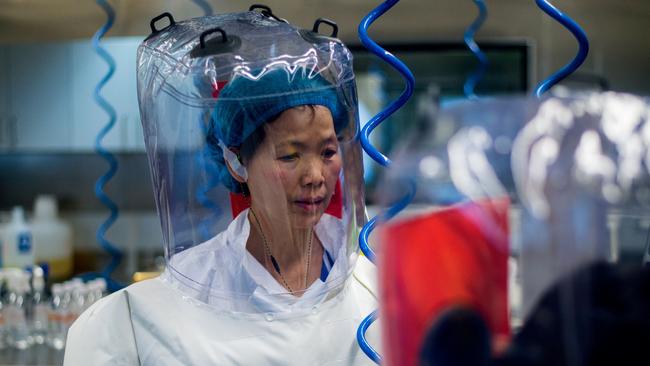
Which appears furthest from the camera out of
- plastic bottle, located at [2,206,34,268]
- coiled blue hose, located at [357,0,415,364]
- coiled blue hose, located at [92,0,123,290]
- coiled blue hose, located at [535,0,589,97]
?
plastic bottle, located at [2,206,34,268]

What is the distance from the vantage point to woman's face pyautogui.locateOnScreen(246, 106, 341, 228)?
96 cm

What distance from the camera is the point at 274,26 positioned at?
1070mm

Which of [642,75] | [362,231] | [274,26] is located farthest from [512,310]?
[642,75]

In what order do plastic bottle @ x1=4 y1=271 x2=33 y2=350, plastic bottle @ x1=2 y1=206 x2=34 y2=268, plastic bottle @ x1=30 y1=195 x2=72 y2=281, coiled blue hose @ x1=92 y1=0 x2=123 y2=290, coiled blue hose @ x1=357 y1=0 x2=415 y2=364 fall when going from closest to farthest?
coiled blue hose @ x1=357 y1=0 x2=415 y2=364 → coiled blue hose @ x1=92 y1=0 x2=123 y2=290 → plastic bottle @ x1=4 y1=271 x2=33 y2=350 → plastic bottle @ x1=2 y1=206 x2=34 y2=268 → plastic bottle @ x1=30 y1=195 x2=72 y2=281

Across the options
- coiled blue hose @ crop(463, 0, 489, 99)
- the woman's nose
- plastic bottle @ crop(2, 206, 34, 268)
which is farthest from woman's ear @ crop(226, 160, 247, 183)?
plastic bottle @ crop(2, 206, 34, 268)

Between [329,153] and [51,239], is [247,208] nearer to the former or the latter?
[329,153]

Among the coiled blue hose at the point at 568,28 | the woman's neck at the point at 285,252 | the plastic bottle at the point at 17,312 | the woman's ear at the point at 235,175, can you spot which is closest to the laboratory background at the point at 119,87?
the plastic bottle at the point at 17,312

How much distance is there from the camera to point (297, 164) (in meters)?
0.96

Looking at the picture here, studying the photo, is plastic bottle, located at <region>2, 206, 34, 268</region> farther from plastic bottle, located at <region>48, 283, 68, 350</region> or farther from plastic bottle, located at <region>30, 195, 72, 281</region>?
plastic bottle, located at <region>48, 283, 68, 350</region>

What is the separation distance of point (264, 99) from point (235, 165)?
106 mm

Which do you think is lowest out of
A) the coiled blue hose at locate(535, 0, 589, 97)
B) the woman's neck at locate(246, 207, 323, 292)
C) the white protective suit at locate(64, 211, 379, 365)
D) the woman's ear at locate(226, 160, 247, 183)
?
the white protective suit at locate(64, 211, 379, 365)

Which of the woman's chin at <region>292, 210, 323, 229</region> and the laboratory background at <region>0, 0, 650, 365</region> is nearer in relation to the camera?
the woman's chin at <region>292, 210, 323, 229</region>

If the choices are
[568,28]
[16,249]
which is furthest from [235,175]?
[16,249]

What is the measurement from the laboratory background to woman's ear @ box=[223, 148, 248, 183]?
211 mm
